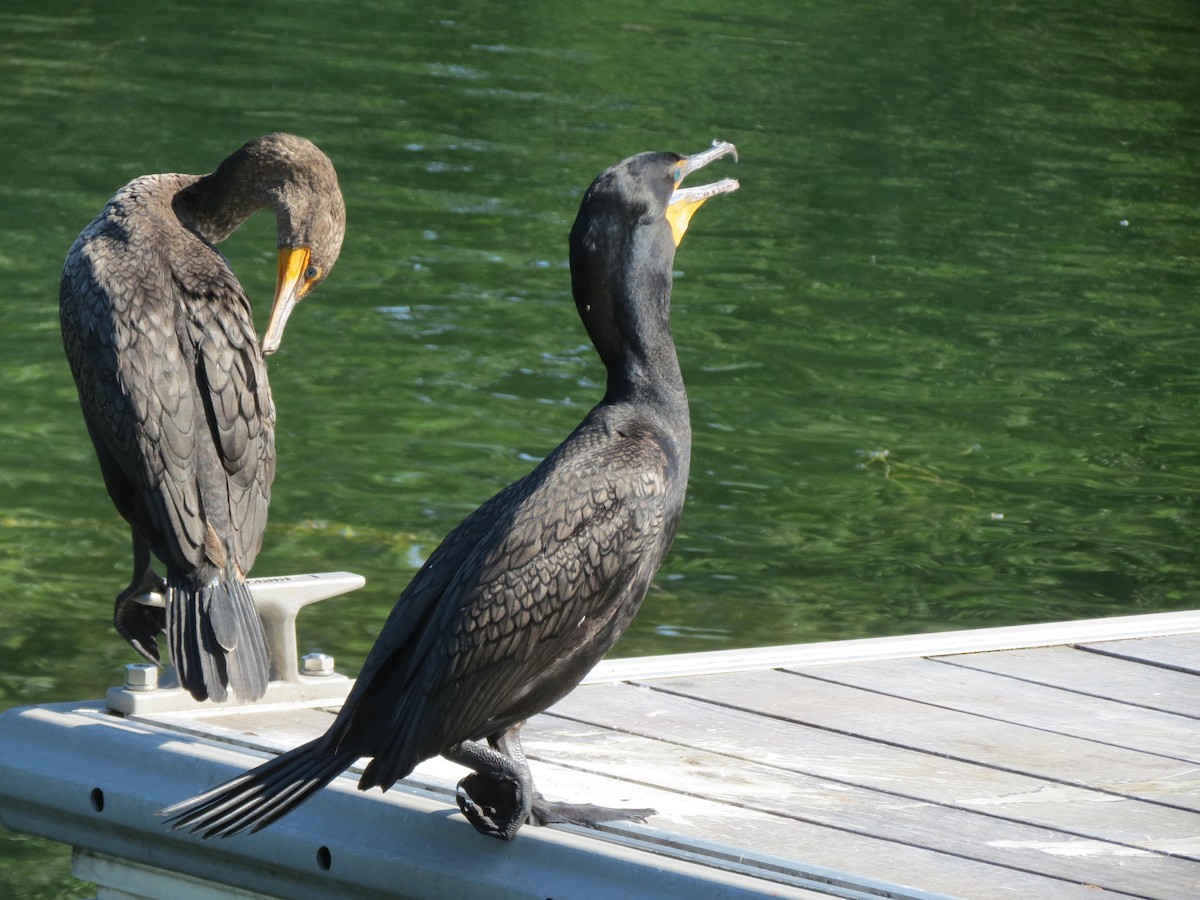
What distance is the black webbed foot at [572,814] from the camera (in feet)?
10.8

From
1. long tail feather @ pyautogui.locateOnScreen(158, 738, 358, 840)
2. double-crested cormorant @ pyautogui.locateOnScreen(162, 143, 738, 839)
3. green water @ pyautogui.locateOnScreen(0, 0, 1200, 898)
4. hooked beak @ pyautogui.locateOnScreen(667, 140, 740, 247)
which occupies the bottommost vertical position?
green water @ pyautogui.locateOnScreen(0, 0, 1200, 898)

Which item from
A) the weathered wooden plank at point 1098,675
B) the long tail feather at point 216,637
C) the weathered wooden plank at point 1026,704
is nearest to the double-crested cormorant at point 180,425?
the long tail feather at point 216,637

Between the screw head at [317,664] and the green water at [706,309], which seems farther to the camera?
the green water at [706,309]

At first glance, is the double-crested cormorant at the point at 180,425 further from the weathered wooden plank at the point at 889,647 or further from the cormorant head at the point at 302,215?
the weathered wooden plank at the point at 889,647

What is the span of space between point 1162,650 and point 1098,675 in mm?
269

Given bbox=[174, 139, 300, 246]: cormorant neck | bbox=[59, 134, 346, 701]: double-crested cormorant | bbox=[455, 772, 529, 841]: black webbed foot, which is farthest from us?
bbox=[174, 139, 300, 246]: cormorant neck

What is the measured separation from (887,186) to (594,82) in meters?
3.50

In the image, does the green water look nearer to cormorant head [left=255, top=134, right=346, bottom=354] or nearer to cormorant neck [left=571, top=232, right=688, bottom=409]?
cormorant head [left=255, top=134, right=346, bottom=354]

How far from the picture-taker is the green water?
717cm

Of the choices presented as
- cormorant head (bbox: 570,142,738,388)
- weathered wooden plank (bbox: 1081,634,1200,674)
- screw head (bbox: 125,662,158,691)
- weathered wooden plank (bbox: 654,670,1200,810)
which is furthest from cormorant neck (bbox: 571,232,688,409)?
weathered wooden plank (bbox: 1081,634,1200,674)

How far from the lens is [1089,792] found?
3.74 metres

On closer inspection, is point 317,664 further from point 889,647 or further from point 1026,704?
point 1026,704

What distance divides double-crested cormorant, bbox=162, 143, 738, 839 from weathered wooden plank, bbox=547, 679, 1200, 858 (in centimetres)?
55

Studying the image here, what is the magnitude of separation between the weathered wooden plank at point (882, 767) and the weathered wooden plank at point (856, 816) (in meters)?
0.04
